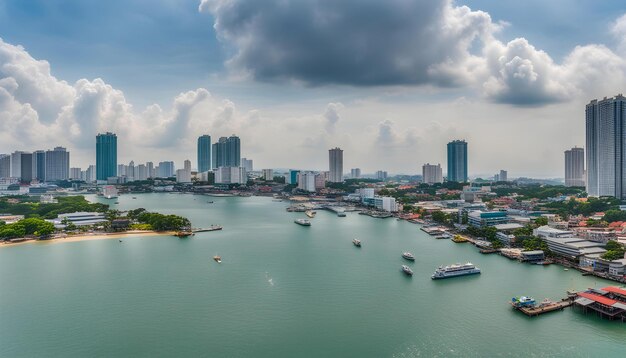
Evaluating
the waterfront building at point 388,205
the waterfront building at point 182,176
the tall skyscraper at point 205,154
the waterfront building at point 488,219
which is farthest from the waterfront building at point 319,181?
the tall skyscraper at point 205,154

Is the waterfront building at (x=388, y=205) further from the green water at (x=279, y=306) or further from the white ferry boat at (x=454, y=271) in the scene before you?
the white ferry boat at (x=454, y=271)

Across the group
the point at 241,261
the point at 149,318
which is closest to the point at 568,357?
the point at 149,318

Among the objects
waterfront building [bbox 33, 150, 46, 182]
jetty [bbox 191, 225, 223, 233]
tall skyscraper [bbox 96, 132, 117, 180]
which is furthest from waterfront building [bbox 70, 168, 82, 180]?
jetty [bbox 191, 225, 223, 233]

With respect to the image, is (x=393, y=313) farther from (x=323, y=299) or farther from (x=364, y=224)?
(x=364, y=224)

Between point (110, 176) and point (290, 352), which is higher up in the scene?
point (110, 176)

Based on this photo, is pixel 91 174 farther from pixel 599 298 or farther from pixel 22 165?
pixel 599 298
